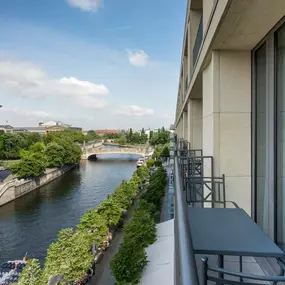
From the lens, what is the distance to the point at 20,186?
32.2 m

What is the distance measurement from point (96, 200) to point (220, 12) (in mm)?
27794

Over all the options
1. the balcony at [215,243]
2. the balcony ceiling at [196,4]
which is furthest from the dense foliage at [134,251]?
the balcony ceiling at [196,4]

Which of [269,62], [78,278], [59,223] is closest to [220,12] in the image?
[269,62]

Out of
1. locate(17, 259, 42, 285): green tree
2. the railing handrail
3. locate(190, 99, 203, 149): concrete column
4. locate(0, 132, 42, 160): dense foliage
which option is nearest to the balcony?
the railing handrail

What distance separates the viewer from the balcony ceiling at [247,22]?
101 inches

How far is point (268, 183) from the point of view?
316 centimetres

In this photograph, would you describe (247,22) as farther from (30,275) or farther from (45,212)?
(45,212)

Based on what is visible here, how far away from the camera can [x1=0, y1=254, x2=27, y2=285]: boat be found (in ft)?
44.8

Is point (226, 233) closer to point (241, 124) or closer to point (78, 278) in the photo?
point (241, 124)

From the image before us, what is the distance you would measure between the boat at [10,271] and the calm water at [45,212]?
6.56 ft

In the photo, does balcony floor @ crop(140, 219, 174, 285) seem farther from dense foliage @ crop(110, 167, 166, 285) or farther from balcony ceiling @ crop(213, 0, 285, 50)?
balcony ceiling @ crop(213, 0, 285, 50)

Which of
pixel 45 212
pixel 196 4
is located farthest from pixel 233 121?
pixel 45 212

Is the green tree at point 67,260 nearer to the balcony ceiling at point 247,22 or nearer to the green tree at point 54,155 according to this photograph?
the balcony ceiling at point 247,22

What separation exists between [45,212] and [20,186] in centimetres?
867
